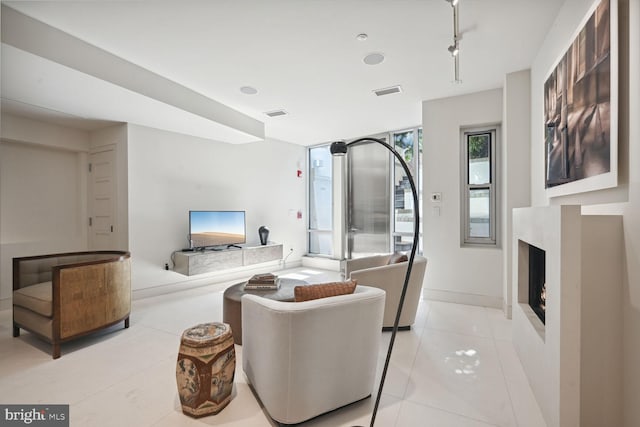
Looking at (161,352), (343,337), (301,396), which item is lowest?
(161,352)

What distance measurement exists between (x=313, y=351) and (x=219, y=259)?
3.35 metres

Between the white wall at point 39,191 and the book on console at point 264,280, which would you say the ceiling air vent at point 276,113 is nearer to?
the book on console at point 264,280

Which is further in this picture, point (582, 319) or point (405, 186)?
point (405, 186)

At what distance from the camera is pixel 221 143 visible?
5172 millimetres

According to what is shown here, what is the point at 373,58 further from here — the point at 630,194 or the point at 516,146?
the point at 630,194

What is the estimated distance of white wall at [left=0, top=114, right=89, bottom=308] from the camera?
3.75 m

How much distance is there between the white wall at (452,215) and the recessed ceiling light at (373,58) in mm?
1426

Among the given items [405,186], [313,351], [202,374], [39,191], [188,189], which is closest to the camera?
[313,351]

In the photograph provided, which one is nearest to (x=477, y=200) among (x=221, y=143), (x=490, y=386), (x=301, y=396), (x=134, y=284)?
(x=490, y=386)

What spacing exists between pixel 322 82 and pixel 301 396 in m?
3.18

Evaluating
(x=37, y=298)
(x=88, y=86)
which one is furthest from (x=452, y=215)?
(x=37, y=298)

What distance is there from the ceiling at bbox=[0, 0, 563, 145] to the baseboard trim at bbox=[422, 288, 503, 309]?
2.69m

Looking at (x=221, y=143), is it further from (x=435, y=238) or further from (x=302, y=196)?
(x=435, y=238)

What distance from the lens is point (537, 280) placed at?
2.29 meters
